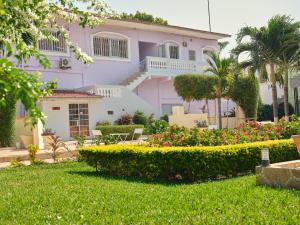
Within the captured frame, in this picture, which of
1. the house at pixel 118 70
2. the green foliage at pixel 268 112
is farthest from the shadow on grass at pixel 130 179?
the green foliage at pixel 268 112

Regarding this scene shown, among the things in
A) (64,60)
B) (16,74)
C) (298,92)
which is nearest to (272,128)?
(16,74)

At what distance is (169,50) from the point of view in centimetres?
3072

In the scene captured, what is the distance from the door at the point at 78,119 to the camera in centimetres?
2319

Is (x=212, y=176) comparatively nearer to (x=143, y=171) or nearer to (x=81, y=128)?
(x=143, y=171)

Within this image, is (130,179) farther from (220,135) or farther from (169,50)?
(169,50)

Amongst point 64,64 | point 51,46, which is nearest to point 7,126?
point 64,64

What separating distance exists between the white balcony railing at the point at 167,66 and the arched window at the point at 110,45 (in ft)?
5.20

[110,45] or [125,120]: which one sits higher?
[110,45]

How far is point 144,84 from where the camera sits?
29.1 m

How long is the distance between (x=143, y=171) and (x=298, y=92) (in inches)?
1095

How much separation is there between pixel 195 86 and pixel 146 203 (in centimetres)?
2128

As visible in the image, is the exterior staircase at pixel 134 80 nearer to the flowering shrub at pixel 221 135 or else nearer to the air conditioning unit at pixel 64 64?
the air conditioning unit at pixel 64 64

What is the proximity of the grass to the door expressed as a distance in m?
14.6

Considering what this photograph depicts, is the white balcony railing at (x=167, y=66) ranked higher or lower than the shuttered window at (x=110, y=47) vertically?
lower
